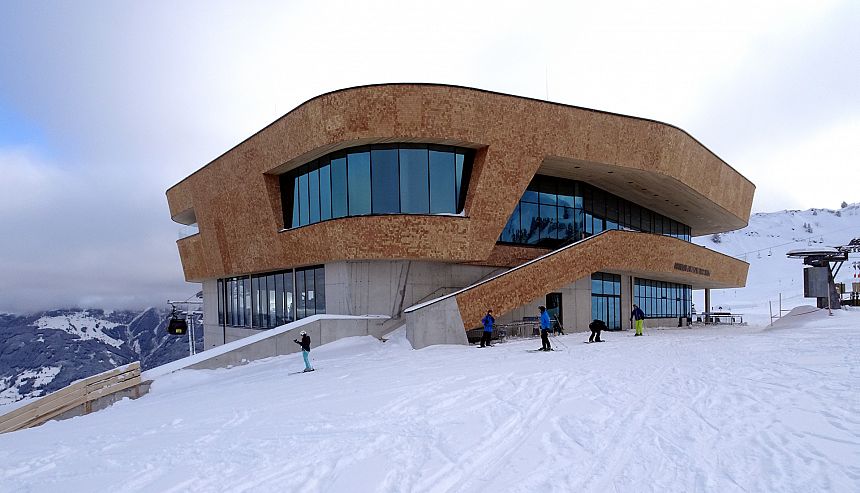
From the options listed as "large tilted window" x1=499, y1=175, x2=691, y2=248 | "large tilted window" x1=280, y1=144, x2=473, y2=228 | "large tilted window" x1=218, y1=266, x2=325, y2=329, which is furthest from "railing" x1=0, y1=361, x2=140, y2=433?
"large tilted window" x1=499, y1=175, x2=691, y2=248

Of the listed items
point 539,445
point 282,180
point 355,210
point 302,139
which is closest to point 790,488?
point 539,445

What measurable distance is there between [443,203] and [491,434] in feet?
52.7

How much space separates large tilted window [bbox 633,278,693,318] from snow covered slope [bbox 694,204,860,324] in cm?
2427

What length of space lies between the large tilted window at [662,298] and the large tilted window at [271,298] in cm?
2164

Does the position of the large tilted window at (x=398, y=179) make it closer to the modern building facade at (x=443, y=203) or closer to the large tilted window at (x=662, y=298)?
the modern building facade at (x=443, y=203)

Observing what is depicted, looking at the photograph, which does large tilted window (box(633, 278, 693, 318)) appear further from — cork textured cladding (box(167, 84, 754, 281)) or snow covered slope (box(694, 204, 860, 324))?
snow covered slope (box(694, 204, 860, 324))

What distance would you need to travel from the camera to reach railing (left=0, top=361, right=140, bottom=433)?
13712 mm

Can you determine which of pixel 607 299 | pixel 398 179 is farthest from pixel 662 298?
pixel 398 179

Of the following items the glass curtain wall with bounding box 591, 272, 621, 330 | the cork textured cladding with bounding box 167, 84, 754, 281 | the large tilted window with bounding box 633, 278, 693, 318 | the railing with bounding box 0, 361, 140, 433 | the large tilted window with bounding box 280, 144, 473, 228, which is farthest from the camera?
the large tilted window with bounding box 633, 278, 693, 318

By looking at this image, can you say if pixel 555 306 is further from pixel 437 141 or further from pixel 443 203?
pixel 437 141

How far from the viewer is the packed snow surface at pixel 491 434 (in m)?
4.80

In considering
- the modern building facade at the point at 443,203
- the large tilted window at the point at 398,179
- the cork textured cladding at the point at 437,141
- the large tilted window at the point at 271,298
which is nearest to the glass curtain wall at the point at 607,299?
the modern building facade at the point at 443,203

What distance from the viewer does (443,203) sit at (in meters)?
21.7

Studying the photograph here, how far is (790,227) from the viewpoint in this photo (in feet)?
544
